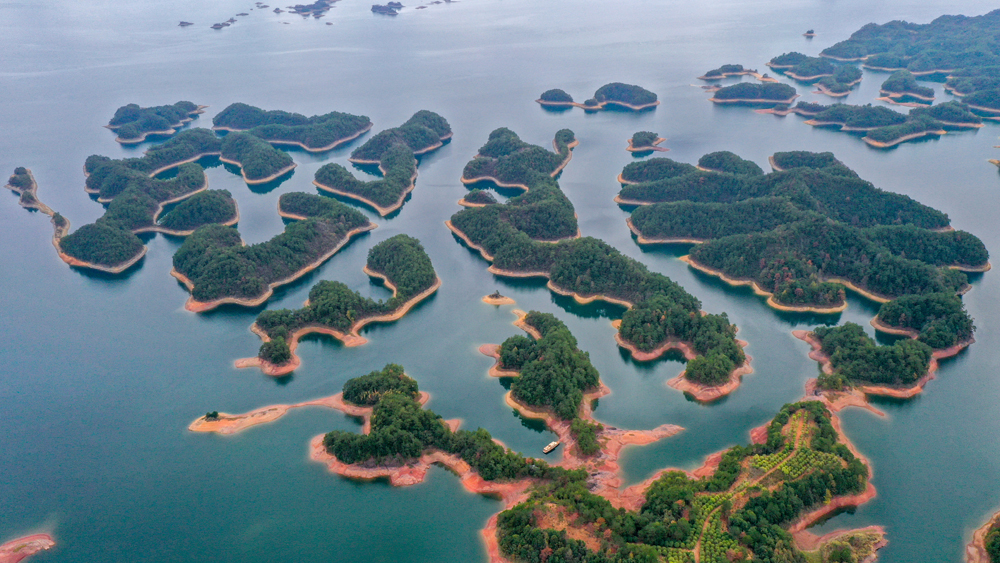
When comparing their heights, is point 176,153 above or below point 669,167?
below

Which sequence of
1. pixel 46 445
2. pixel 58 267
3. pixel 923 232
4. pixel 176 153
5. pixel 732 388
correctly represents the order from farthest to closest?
pixel 176 153 < pixel 58 267 < pixel 923 232 < pixel 732 388 < pixel 46 445

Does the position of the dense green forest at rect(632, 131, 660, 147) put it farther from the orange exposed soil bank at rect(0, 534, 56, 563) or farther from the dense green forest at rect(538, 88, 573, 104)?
the orange exposed soil bank at rect(0, 534, 56, 563)

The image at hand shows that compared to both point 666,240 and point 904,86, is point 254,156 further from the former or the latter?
point 904,86

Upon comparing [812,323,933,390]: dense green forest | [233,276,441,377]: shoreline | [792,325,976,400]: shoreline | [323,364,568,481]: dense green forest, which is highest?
[812,323,933,390]: dense green forest

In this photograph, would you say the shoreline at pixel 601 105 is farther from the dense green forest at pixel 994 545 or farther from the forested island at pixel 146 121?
the dense green forest at pixel 994 545

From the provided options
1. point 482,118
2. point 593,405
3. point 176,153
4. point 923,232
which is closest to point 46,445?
point 593,405

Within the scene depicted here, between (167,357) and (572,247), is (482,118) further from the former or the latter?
(167,357)

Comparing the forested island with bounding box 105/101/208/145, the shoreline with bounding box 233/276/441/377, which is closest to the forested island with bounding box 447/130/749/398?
the shoreline with bounding box 233/276/441/377
